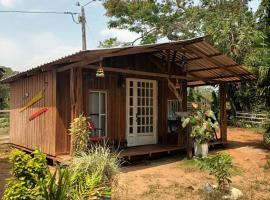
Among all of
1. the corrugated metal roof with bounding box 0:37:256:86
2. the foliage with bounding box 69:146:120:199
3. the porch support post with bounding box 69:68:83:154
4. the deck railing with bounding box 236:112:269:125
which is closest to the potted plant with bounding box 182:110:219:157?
the corrugated metal roof with bounding box 0:37:256:86

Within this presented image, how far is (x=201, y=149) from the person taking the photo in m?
11.0

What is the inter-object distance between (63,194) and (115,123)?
6809 millimetres

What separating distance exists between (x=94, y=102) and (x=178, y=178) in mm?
3654

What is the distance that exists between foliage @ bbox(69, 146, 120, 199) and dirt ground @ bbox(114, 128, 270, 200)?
3.27 feet

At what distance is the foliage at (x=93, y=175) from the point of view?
188 inches

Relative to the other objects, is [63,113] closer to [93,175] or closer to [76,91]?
[76,91]

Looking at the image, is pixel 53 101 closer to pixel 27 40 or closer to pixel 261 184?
pixel 261 184

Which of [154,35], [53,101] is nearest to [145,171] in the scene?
[53,101]

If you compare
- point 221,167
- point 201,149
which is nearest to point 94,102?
point 201,149

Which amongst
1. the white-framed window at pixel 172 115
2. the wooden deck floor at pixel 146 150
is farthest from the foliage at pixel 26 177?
the white-framed window at pixel 172 115

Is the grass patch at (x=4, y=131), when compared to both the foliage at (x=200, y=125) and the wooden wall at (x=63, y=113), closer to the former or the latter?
the wooden wall at (x=63, y=113)

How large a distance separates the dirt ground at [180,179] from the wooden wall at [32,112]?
250cm

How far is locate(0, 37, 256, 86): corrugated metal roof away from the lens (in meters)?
8.78

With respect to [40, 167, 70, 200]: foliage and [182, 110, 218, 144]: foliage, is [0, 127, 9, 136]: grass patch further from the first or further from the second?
[40, 167, 70, 200]: foliage
